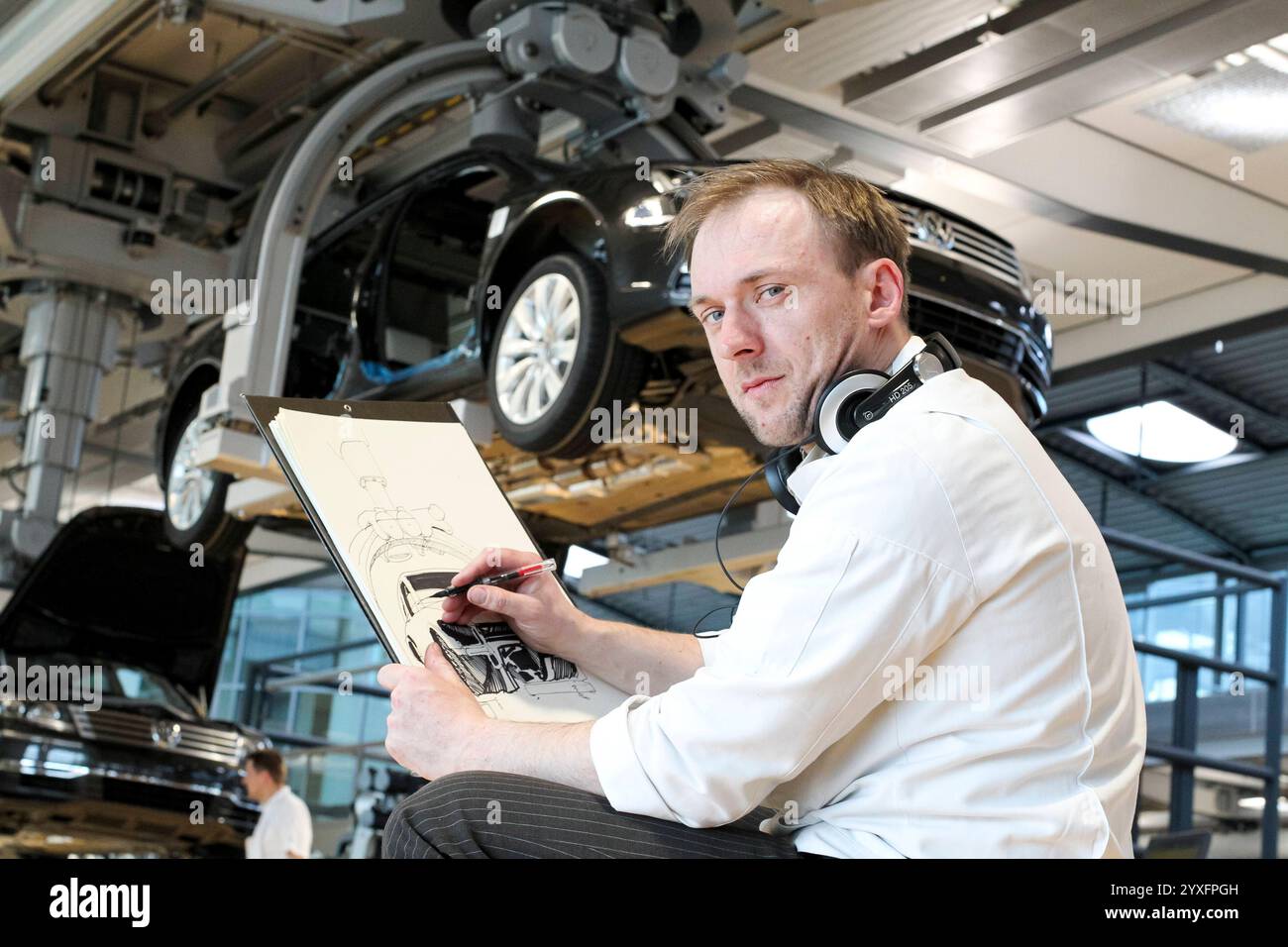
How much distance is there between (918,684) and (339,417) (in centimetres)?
101

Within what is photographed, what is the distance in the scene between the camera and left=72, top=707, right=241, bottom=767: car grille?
7.39 meters

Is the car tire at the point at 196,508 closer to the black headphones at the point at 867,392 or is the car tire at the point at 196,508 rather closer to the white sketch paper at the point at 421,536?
the white sketch paper at the point at 421,536

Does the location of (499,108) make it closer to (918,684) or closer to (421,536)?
(421,536)

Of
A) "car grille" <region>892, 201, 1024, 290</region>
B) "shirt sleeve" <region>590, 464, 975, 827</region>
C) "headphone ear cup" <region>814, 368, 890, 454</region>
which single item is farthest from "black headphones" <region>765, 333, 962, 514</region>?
"car grille" <region>892, 201, 1024, 290</region>

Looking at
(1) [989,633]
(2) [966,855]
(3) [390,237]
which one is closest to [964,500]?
(1) [989,633]

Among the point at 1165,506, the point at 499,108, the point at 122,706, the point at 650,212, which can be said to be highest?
the point at 1165,506

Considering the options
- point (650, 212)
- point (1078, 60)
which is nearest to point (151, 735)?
point (650, 212)

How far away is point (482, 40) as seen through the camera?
657 cm

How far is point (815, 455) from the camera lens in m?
1.90

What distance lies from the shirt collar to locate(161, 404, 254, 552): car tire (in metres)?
5.60

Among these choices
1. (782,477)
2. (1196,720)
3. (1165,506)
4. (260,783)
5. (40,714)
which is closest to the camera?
(782,477)

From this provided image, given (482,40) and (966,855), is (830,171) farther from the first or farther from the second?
(482,40)
